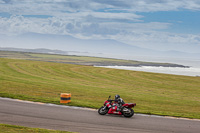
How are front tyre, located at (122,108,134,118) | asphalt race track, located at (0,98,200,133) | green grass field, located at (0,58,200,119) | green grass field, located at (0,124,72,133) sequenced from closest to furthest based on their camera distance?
green grass field, located at (0,124,72,133)
asphalt race track, located at (0,98,200,133)
front tyre, located at (122,108,134,118)
green grass field, located at (0,58,200,119)

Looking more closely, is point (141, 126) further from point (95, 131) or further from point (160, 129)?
point (95, 131)

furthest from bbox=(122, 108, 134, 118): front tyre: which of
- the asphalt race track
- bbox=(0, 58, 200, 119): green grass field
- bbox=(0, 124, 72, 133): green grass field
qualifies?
bbox=(0, 124, 72, 133): green grass field

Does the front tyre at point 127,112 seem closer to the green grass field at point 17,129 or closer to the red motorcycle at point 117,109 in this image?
the red motorcycle at point 117,109

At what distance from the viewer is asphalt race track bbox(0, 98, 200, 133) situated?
14320mm

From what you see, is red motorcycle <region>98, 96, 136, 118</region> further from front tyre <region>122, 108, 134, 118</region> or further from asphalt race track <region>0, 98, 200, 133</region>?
asphalt race track <region>0, 98, 200, 133</region>

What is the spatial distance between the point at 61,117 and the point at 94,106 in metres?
4.48

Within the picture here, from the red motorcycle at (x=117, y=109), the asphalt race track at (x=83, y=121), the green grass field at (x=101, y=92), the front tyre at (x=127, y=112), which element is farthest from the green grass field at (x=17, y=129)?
the green grass field at (x=101, y=92)

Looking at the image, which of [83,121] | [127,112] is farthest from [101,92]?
[83,121]

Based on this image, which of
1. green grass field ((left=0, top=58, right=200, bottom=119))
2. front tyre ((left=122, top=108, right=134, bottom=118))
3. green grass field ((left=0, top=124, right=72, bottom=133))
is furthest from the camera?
green grass field ((left=0, top=58, right=200, bottom=119))

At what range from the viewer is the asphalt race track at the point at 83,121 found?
14320 millimetres

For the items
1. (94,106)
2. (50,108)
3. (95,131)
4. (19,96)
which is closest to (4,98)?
(19,96)

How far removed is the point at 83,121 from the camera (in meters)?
15.7

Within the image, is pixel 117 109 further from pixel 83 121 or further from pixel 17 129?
pixel 17 129

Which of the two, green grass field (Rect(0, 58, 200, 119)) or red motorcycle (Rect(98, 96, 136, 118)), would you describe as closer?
red motorcycle (Rect(98, 96, 136, 118))
